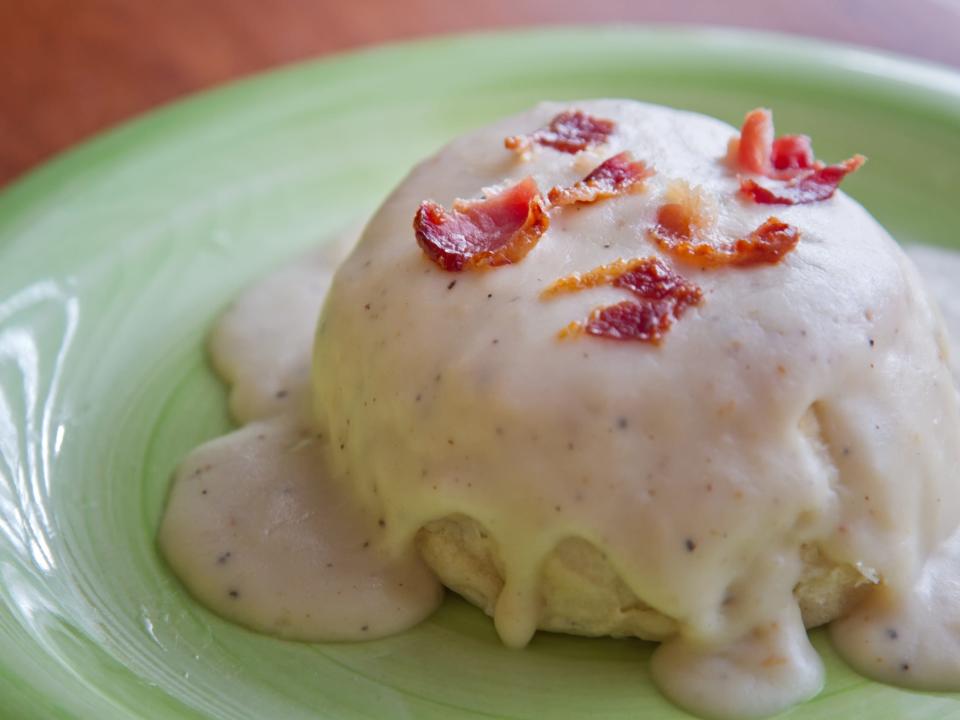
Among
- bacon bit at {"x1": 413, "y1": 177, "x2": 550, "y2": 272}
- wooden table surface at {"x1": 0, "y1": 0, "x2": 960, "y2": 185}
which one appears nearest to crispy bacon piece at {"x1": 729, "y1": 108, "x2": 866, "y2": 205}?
bacon bit at {"x1": 413, "y1": 177, "x2": 550, "y2": 272}

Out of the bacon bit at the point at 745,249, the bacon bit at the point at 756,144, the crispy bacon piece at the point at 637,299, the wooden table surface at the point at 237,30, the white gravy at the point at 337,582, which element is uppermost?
the bacon bit at the point at 756,144

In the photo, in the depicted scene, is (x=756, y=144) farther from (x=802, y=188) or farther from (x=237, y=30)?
(x=237, y=30)

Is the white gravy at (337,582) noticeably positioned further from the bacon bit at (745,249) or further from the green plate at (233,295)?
the bacon bit at (745,249)

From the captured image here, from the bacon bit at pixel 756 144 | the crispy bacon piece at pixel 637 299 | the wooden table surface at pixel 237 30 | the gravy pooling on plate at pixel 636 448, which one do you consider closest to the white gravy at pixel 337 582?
the gravy pooling on plate at pixel 636 448

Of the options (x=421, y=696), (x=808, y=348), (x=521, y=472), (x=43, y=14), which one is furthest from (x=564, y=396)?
(x=43, y=14)

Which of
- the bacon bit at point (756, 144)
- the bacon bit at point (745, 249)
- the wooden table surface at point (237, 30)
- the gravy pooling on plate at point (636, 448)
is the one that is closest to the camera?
the gravy pooling on plate at point (636, 448)

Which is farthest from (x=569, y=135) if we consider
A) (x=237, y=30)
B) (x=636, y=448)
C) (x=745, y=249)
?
(x=237, y=30)

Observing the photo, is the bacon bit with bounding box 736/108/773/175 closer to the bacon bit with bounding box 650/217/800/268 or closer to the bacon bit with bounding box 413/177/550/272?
the bacon bit with bounding box 650/217/800/268

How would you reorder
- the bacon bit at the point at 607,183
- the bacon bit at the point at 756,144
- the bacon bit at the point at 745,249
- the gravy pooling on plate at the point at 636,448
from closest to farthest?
the gravy pooling on plate at the point at 636,448 → the bacon bit at the point at 745,249 → the bacon bit at the point at 607,183 → the bacon bit at the point at 756,144
